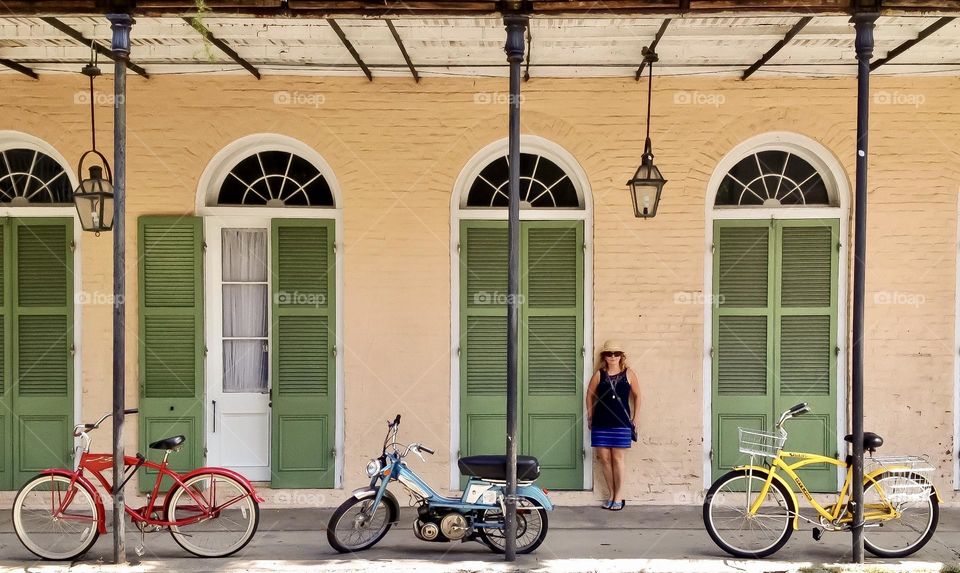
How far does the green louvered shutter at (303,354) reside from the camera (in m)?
7.40

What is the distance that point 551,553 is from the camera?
237 inches

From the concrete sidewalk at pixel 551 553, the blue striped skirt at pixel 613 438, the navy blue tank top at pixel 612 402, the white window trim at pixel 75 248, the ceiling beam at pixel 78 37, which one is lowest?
the concrete sidewalk at pixel 551 553

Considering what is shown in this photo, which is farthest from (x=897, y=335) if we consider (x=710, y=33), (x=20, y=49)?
(x=20, y=49)

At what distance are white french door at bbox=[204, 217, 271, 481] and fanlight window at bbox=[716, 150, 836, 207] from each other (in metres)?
4.42

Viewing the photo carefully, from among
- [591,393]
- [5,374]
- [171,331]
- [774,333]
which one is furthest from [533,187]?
[5,374]

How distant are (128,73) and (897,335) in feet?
24.4

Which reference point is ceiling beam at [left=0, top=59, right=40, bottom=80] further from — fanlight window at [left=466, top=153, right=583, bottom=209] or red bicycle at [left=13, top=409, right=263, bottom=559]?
fanlight window at [left=466, top=153, right=583, bottom=209]

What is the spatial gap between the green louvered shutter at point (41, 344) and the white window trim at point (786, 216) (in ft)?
19.3

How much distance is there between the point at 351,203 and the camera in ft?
24.1

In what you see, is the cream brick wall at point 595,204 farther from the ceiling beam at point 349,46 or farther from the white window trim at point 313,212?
the ceiling beam at point 349,46

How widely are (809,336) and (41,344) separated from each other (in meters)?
7.12

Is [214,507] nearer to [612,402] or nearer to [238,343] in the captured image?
[238,343]

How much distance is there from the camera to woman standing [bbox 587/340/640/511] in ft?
23.6

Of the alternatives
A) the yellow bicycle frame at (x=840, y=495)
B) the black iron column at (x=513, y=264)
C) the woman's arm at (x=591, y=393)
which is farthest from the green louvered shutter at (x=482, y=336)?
the yellow bicycle frame at (x=840, y=495)
